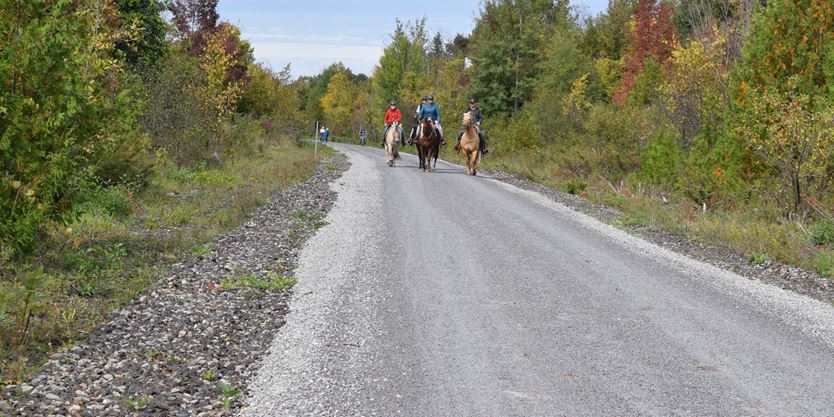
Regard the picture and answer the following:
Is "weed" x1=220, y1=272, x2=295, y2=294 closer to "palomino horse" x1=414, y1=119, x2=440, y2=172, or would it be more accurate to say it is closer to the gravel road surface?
the gravel road surface

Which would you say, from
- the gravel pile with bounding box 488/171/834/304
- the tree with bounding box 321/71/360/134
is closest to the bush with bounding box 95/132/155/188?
the gravel pile with bounding box 488/171/834/304

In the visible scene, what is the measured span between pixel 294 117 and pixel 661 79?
31415 mm

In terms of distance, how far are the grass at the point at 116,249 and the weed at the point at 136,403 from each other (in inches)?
37.1

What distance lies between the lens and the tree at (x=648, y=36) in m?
49.0

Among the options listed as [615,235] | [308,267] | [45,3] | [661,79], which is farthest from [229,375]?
[661,79]

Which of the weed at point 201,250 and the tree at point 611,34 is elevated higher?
the tree at point 611,34

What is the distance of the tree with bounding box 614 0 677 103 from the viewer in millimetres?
49000

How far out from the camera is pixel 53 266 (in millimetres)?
9211

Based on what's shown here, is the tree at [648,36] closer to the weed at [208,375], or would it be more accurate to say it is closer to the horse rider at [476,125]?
the horse rider at [476,125]

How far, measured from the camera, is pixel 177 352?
666cm

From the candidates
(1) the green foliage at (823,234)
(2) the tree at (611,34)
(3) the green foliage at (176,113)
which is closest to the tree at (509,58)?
(2) the tree at (611,34)

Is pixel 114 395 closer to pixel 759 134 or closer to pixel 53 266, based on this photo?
pixel 53 266

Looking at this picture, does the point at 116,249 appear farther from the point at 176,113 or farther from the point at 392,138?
the point at 392,138

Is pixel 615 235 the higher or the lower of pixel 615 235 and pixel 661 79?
the lower
